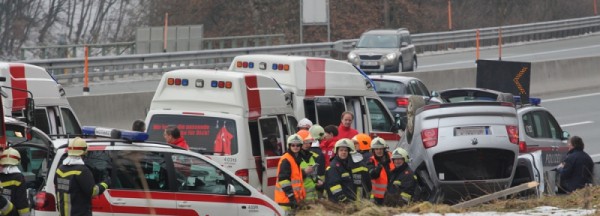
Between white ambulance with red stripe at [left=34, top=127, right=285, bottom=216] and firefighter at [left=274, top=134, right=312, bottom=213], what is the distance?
0.40m

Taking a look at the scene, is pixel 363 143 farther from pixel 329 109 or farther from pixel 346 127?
pixel 329 109

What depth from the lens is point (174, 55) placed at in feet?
113

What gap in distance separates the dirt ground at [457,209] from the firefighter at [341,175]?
921 millimetres

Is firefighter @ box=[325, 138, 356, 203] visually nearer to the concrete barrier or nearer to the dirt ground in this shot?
the dirt ground

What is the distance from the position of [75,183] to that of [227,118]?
11.2ft

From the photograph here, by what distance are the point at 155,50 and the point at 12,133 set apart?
99.0ft

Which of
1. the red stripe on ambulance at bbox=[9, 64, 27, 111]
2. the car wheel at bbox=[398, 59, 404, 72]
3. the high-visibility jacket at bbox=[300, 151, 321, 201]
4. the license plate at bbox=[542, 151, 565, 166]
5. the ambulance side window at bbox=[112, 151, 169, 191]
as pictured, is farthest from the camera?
the car wheel at bbox=[398, 59, 404, 72]

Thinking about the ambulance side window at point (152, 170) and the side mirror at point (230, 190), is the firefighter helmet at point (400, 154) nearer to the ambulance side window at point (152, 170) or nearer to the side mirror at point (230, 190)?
the side mirror at point (230, 190)

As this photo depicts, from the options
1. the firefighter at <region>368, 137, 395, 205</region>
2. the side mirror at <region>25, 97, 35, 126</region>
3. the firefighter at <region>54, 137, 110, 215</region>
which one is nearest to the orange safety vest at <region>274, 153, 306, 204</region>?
the firefighter at <region>368, 137, 395, 205</region>

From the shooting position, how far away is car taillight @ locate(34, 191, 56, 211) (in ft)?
35.0

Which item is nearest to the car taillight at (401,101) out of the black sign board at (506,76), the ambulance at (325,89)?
the black sign board at (506,76)

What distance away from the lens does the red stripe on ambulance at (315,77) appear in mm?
16750

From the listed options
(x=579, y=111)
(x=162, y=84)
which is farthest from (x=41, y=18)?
(x=162, y=84)

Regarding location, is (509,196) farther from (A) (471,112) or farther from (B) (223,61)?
(B) (223,61)
